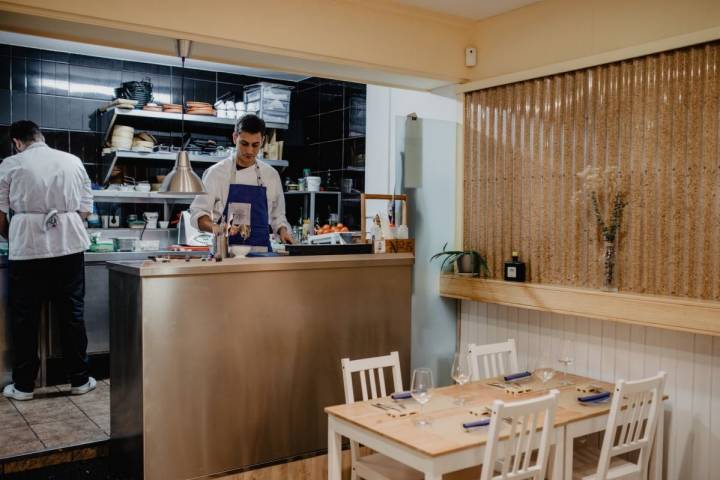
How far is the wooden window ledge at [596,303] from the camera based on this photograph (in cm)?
355

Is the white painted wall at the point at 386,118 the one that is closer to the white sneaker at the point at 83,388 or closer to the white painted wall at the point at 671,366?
the white painted wall at the point at 671,366

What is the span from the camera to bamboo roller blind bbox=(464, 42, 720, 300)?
12.0ft

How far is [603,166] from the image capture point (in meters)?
4.14

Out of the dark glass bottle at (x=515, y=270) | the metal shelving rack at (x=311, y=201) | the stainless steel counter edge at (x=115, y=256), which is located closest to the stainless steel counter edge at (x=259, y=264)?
the dark glass bottle at (x=515, y=270)

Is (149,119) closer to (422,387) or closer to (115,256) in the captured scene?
(115,256)

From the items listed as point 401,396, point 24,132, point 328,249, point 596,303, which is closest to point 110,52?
point 24,132

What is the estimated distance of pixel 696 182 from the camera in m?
3.66

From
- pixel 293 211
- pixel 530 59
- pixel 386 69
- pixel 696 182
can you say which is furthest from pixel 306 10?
pixel 293 211

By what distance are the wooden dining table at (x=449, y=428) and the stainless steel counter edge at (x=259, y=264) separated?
3.28ft

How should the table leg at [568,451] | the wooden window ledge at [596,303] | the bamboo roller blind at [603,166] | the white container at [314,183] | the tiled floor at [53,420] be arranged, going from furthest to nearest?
the white container at [314,183] < the tiled floor at [53,420] < the bamboo roller blind at [603,166] < the wooden window ledge at [596,303] < the table leg at [568,451]

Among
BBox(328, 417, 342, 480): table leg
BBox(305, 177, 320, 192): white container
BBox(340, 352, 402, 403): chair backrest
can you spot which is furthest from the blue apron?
BBox(305, 177, 320, 192): white container

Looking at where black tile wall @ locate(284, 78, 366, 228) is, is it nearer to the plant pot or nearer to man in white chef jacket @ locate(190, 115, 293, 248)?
man in white chef jacket @ locate(190, 115, 293, 248)

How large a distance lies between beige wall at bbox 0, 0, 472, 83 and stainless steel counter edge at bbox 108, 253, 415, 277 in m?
1.33

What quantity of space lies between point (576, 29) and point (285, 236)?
7.96ft
